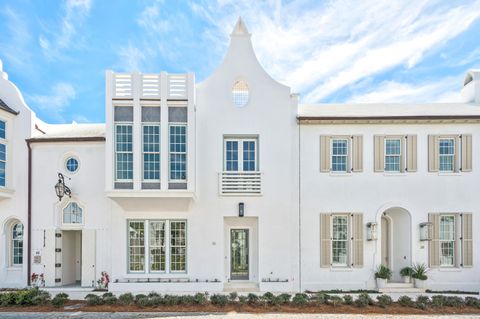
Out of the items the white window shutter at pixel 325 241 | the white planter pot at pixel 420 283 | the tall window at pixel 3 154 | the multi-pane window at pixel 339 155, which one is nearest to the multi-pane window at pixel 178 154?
the white window shutter at pixel 325 241

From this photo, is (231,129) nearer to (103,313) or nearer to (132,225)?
(132,225)

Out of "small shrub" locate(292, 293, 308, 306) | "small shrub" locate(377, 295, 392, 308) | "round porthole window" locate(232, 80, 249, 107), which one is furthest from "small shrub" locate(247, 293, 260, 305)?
"round porthole window" locate(232, 80, 249, 107)

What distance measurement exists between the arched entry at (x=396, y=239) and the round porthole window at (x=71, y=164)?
13.3 m

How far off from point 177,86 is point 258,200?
5522mm

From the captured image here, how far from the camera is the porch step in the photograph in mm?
12281

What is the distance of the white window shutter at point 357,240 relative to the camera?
12.8 metres

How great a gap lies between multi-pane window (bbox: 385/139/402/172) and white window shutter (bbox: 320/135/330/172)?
97.2 inches

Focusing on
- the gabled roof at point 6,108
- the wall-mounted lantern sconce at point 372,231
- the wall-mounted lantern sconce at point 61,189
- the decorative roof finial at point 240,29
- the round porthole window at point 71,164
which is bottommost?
the wall-mounted lantern sconce at point 372,231

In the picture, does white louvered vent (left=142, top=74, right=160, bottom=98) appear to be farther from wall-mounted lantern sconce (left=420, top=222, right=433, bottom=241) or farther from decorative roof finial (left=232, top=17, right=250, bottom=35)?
wall-mounted lantern sconce (left=420, top=222, right=433, bottom=241)

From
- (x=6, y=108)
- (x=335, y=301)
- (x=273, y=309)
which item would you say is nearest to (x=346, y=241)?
(x=335, y=301)

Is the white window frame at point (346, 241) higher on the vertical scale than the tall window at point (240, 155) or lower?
lower

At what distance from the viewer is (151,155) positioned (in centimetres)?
1199

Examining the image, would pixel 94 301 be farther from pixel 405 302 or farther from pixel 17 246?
pixel 405 302

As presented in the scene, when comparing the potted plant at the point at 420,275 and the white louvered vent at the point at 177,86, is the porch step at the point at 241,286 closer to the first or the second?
the potted plant at the point at 420,275
